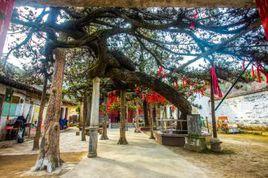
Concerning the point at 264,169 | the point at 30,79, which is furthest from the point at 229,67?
the point at 30,79

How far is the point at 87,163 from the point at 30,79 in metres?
5.69

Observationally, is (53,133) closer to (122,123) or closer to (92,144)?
(92,144)

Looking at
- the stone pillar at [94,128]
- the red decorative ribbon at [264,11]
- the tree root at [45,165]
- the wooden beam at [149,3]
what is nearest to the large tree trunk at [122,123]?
the stone pillar at [94,128]

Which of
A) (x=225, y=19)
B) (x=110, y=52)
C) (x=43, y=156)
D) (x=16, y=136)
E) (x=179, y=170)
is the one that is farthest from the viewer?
(x=16, y=136)

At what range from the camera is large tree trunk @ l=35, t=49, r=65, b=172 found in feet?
16.7

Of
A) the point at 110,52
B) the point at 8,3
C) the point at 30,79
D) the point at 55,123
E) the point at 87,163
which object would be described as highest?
the point at 110,52

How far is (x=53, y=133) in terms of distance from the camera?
534cm

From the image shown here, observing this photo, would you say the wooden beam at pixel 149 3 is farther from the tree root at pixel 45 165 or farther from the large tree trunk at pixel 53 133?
the tree root at pixel 45 165

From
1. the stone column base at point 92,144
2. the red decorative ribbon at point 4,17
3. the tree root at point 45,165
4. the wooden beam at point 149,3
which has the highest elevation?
the wooden beam at point 149,3

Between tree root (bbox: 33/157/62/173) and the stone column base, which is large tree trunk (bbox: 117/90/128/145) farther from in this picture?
tree root (bbox: 33/157/62/173)

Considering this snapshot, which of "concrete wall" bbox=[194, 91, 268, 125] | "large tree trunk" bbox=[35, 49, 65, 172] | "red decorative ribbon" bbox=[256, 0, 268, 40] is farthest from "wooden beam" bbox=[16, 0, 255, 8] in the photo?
"concrete wall" bbox=[194, 91, 268, 125]

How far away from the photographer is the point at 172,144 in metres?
9.37

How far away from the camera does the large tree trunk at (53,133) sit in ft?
16.7

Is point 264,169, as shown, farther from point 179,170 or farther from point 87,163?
point 87,163
